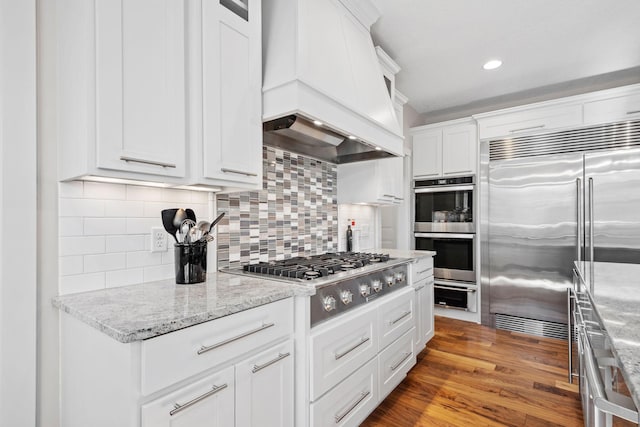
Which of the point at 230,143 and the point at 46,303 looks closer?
the point at 46,303

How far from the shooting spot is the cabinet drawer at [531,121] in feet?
10.8

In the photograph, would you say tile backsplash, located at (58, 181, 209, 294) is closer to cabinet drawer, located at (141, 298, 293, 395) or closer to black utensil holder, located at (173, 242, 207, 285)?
black utensil holder, located at (173, 242, 207, 285)

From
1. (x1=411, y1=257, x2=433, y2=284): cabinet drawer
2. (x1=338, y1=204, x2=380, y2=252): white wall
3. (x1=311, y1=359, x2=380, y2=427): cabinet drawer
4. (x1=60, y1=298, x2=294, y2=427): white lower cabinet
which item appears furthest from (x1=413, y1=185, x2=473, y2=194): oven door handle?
(x1=60, y1=298, x2=294, y2=427): white lower cabinet

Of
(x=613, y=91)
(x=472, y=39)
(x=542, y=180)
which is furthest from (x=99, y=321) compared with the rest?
(x=613, y=91)

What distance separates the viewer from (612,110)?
3096 mm

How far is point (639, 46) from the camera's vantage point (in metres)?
2.78

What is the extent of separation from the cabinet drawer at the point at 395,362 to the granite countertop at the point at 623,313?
1153mm

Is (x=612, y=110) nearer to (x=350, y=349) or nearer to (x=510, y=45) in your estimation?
(x=510, y=45)

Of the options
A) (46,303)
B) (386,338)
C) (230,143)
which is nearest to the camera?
(46,303)

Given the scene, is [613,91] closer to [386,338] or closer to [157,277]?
[386,338]

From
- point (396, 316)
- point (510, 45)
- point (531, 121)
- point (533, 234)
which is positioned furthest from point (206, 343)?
point (531, 121)

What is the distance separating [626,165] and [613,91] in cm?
72

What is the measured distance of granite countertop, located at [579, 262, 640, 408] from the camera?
681mm

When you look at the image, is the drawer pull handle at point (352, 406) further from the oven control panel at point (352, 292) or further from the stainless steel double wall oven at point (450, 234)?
the stainless steel double wall oven at point (450, 234)
